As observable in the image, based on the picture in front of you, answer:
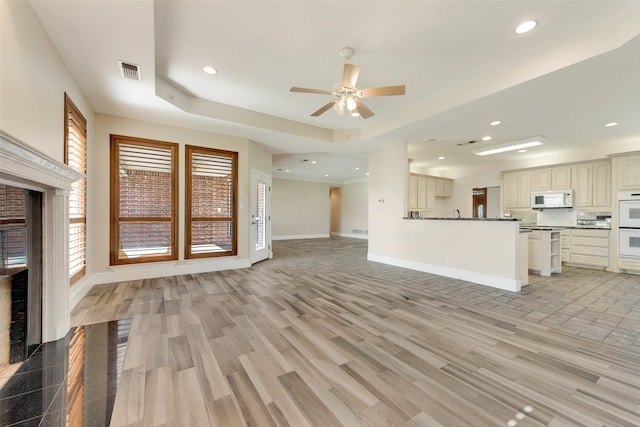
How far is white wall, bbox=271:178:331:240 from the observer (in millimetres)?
11023

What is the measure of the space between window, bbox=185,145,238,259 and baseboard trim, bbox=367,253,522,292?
3.49m

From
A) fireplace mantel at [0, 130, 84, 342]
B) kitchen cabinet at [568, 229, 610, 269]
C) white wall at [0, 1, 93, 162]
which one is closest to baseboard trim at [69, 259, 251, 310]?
fireplace mantel at [0, 130, 84, 342]

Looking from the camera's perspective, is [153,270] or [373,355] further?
[153,270]

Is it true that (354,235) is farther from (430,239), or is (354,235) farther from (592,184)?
(592,184)

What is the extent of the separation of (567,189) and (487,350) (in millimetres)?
6353

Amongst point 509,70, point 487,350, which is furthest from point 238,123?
point 487,350

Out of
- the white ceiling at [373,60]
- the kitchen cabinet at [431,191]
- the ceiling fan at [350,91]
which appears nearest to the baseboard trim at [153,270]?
the white ceiling at [373,60]

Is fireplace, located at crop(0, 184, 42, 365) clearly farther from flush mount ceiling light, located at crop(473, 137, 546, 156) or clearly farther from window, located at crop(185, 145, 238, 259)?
flush mount ceiling light, located at crop(473, 137, 546, 156)

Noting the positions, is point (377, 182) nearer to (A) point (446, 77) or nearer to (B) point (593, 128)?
(A) point (446, 77)

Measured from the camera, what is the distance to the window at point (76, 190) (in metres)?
3.01

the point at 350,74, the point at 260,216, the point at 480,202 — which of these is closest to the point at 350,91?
the point at 350,74

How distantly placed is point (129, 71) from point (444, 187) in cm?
854

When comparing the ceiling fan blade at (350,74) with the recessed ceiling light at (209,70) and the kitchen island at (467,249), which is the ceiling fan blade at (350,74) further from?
the kitchen island at (467,249)

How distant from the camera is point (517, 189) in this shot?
7098 mm
